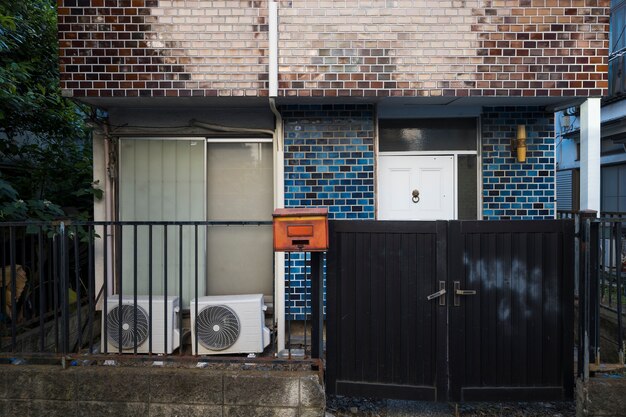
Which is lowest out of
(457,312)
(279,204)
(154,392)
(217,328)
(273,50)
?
(154,392)

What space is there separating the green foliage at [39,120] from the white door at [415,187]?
3620 millimetres

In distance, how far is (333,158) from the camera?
5535 millimetres

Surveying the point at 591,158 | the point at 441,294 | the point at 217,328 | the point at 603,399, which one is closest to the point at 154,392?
the point at 217,328

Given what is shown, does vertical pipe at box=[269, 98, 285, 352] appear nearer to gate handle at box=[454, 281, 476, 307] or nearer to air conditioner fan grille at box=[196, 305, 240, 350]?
air conditioner fan grille at box=[196, 305, 240, 350]

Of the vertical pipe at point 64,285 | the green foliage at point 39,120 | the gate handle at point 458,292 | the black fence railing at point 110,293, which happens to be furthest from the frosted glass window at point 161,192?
the gate handle at point 458,292

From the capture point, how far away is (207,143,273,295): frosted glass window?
569 cm

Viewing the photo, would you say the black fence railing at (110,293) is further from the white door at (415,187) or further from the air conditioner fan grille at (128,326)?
the white door at (415,187)

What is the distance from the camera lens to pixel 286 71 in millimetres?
5027

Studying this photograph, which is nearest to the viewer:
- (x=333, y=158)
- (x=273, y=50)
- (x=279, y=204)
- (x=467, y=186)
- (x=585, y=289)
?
(x=585, y=289)

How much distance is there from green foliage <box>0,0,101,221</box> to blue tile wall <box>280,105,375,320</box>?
246 cm

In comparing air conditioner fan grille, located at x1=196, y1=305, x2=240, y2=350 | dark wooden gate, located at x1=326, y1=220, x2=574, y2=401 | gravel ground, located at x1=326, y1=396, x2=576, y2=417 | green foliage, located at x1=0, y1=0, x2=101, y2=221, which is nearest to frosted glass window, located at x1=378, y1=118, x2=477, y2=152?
dark wooden gate, located at x1=326, y1=220, x2=574, y2=401

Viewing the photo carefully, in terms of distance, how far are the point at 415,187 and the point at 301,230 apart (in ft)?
8.90

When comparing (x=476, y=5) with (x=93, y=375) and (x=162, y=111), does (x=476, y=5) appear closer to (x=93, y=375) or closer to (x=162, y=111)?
(x=162, y=111)

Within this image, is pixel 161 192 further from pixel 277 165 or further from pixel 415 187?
pixel 415 187
